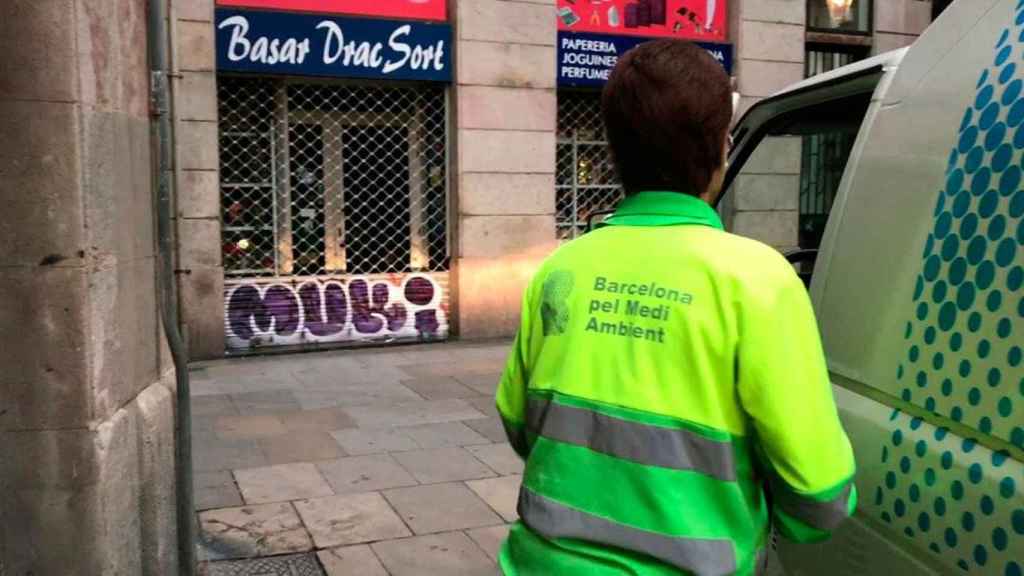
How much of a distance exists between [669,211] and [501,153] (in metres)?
9.24

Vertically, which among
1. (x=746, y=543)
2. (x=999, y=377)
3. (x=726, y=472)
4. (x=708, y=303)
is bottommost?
(x=746, y=543)

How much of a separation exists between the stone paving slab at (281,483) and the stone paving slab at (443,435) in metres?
0.94

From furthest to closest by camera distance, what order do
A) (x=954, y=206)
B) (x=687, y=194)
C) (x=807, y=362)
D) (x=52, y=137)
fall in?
(x=52, y=137) → (x=954, y=206) → (x=687, y=194) → (x=807, y=362)

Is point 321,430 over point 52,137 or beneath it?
beneath

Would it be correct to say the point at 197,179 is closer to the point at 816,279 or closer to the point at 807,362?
the point at 816,279

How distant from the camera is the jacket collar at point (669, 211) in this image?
1.74m

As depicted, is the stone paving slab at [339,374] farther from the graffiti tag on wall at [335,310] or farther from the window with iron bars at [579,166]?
the window with iron bars at [579,166]

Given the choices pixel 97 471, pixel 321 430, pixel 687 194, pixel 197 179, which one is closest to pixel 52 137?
pixel 97 471

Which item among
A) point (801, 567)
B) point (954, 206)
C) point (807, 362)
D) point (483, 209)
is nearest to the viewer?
point (807, 362)

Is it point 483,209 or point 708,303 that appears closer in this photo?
point 708,303

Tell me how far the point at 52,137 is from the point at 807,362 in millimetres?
2789

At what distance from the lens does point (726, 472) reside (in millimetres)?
1619

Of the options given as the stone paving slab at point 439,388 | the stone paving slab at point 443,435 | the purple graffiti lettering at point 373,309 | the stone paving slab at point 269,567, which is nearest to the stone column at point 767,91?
the purple graffiti lettering at point 373,309

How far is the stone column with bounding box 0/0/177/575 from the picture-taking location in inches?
128
